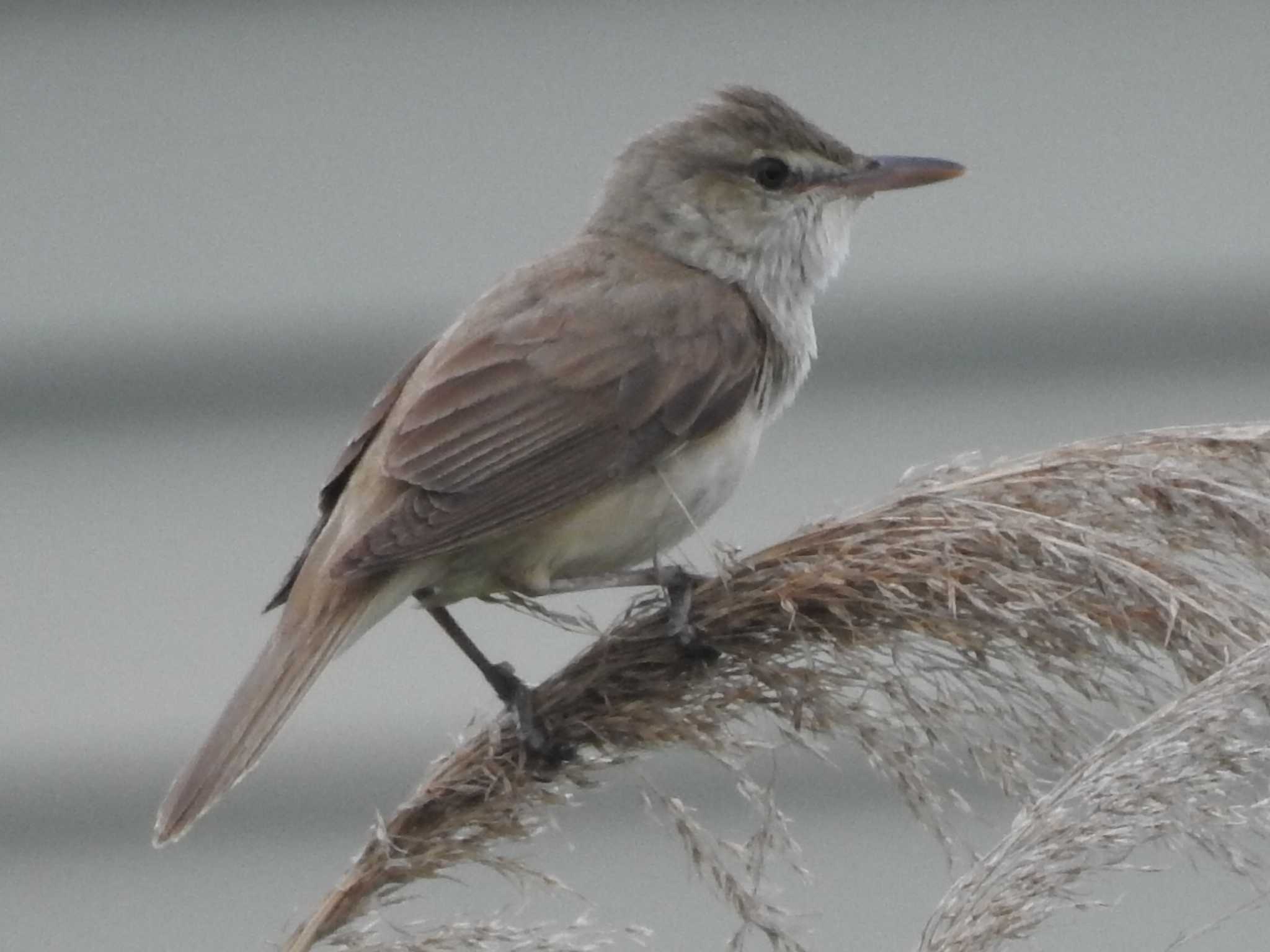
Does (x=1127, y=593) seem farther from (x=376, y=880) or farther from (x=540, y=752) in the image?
(x=376, y=880)

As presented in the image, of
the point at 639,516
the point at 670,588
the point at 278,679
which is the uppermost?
the point at 278,679

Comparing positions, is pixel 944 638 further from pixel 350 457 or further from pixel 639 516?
pixel 350 457

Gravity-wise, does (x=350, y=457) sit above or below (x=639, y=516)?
above

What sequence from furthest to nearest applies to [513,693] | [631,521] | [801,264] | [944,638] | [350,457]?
[801,264] < [350,457] < [631,521] < [513,693] < [944,638]

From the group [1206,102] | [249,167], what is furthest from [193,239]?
[1206,102]

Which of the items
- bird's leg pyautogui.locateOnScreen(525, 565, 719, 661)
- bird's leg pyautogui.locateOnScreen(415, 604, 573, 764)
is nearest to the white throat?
bird's leg pyautogui.locateOnScreen(525, 565, 719, 661)

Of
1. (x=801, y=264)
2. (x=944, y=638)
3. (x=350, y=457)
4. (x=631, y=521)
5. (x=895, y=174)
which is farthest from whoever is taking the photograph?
(x=801, y=264)

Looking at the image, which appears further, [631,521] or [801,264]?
[801,264]

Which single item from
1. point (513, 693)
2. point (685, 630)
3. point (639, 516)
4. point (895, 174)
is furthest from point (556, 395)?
point (685, 630)
